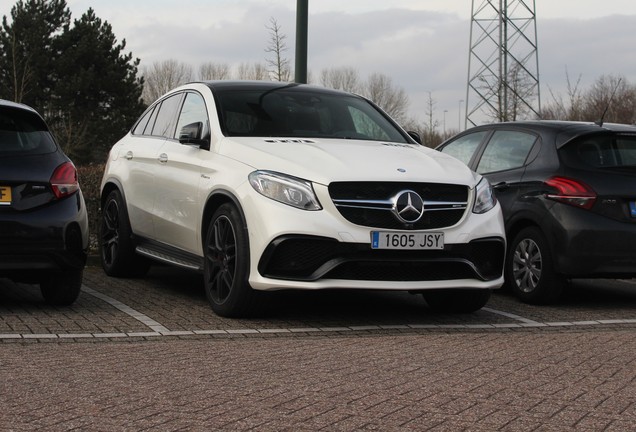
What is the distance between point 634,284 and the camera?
10633 millimetres

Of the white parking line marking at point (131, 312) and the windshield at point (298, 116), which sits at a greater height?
the windshield at point (298, 116)

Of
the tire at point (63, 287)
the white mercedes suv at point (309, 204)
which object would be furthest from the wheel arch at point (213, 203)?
the tire at point (63, 287)

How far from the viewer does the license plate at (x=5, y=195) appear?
6.97 meters

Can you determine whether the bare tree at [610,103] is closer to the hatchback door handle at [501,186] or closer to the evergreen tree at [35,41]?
the hatchback door handle at [501,186]

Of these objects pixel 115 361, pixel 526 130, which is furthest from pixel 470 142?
pixel 115 361

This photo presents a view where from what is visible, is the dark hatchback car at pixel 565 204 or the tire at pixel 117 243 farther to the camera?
the tire at pixel 117 243

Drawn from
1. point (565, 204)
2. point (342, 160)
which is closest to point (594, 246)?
point (565, 204)

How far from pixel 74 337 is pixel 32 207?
122 cm

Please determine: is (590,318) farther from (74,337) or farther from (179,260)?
(74,337)

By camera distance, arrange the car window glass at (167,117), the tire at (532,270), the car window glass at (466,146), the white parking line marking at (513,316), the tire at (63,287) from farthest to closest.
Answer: the car window glass at (466,146) → the car window glass at (167,117) → the tire at (532,270) → the white parking line marking at (513,316) → the tire at (63,287)

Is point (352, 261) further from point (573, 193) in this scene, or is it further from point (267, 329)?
point (573, 193)

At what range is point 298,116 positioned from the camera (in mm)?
8070

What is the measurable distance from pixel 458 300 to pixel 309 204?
176 centimetres

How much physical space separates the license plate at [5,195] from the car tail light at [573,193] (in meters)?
4.37
